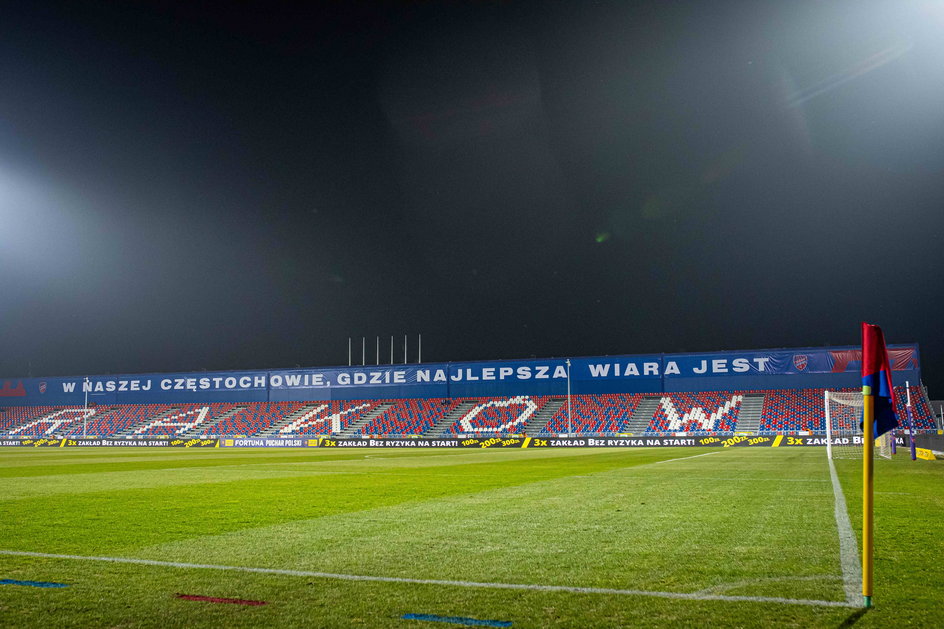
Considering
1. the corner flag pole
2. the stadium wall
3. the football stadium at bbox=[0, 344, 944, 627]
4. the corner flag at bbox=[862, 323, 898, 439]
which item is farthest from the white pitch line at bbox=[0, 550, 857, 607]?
the stadium wall

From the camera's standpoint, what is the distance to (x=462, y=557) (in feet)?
20.0

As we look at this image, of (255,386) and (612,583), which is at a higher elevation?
(255,386)

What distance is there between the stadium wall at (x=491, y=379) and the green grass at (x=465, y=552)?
4194 cm

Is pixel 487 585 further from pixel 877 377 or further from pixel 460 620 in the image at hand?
pixel 877 377

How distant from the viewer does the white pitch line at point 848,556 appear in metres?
4.85

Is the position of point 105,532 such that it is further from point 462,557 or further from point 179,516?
point 462,557

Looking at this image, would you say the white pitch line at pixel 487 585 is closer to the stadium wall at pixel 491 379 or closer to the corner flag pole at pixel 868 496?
the corner flag pole at pixel 868 496

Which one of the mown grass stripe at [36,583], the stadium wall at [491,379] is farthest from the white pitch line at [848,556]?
the stadium wall at [491,379]

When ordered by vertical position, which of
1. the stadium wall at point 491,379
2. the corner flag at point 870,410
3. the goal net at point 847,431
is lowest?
the goal net at point 847,431

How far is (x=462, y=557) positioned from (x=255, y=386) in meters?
62.1

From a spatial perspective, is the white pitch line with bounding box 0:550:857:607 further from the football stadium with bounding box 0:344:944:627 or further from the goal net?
the goal net

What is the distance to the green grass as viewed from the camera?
14.3ft

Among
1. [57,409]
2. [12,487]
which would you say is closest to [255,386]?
[57,409]

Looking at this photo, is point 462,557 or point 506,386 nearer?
point 462,557
